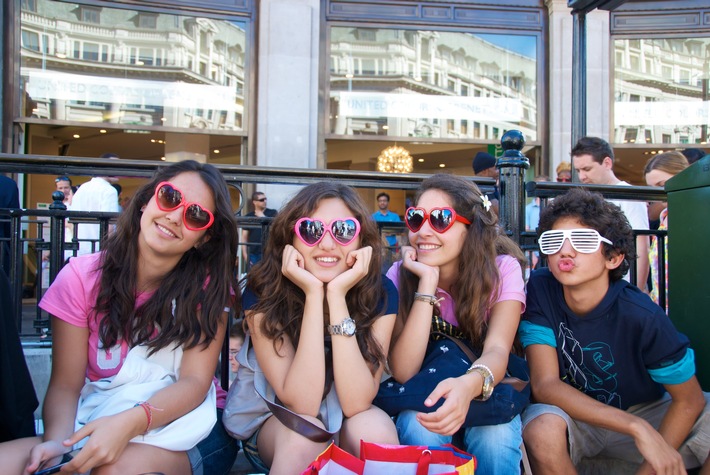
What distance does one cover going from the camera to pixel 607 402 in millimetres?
2770

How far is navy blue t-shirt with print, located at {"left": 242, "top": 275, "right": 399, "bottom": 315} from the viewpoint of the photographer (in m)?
2.62

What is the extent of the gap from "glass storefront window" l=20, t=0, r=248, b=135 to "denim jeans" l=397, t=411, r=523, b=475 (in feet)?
25.4

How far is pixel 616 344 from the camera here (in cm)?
268

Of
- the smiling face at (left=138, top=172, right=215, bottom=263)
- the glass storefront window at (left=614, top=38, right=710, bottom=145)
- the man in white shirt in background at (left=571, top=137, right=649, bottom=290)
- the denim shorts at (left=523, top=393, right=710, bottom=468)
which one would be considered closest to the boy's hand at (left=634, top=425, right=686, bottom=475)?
the denim shorts at (left=523, top=393, right=710, bottom=468)

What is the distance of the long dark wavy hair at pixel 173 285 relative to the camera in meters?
2.50

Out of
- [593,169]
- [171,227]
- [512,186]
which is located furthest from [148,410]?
[593,169]

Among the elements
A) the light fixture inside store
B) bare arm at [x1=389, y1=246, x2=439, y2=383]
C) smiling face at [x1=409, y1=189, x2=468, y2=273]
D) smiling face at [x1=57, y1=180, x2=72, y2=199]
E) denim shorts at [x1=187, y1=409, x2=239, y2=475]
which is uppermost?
the light fixture inside store

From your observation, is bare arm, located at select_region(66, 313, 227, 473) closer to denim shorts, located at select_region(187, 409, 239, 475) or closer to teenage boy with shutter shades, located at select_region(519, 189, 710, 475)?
denim shorts, located at select_region(187, 409, 239, 475)

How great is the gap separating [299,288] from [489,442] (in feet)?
3.46

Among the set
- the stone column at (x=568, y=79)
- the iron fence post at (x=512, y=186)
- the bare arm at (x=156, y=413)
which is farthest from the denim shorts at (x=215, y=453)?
the stone column at (x=568, y=79)

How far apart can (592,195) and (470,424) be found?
1327mm

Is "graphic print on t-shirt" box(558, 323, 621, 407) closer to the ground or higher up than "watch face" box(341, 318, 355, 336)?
closer to the ground

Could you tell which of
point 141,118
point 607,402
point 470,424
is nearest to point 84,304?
point 470,424

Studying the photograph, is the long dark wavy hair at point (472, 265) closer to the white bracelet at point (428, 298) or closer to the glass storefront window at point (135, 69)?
the white bracelet at point (428, 298)
